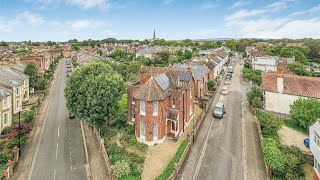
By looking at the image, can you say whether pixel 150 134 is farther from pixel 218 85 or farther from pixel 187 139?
pixel 218 85

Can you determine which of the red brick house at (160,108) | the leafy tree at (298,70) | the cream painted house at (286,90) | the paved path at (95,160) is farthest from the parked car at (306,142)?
the leafy tree at (298,70)

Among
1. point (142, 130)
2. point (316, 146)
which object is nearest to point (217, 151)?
point (142, 130)

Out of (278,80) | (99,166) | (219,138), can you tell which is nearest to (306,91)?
(278,80)

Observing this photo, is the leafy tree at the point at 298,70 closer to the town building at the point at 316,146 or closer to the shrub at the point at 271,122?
the shrub at the point at 271,122

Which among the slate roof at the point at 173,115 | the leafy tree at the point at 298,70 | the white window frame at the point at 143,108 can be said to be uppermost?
the leafy tree at the point at 298,70

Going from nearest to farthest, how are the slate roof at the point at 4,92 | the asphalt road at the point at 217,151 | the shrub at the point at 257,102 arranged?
the asphalt road at the point at 217,151 < the slate roof at the point at 4,92 < the shrub at the point at 257,102

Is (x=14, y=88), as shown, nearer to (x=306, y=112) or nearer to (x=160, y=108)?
(x=160, y=108)
